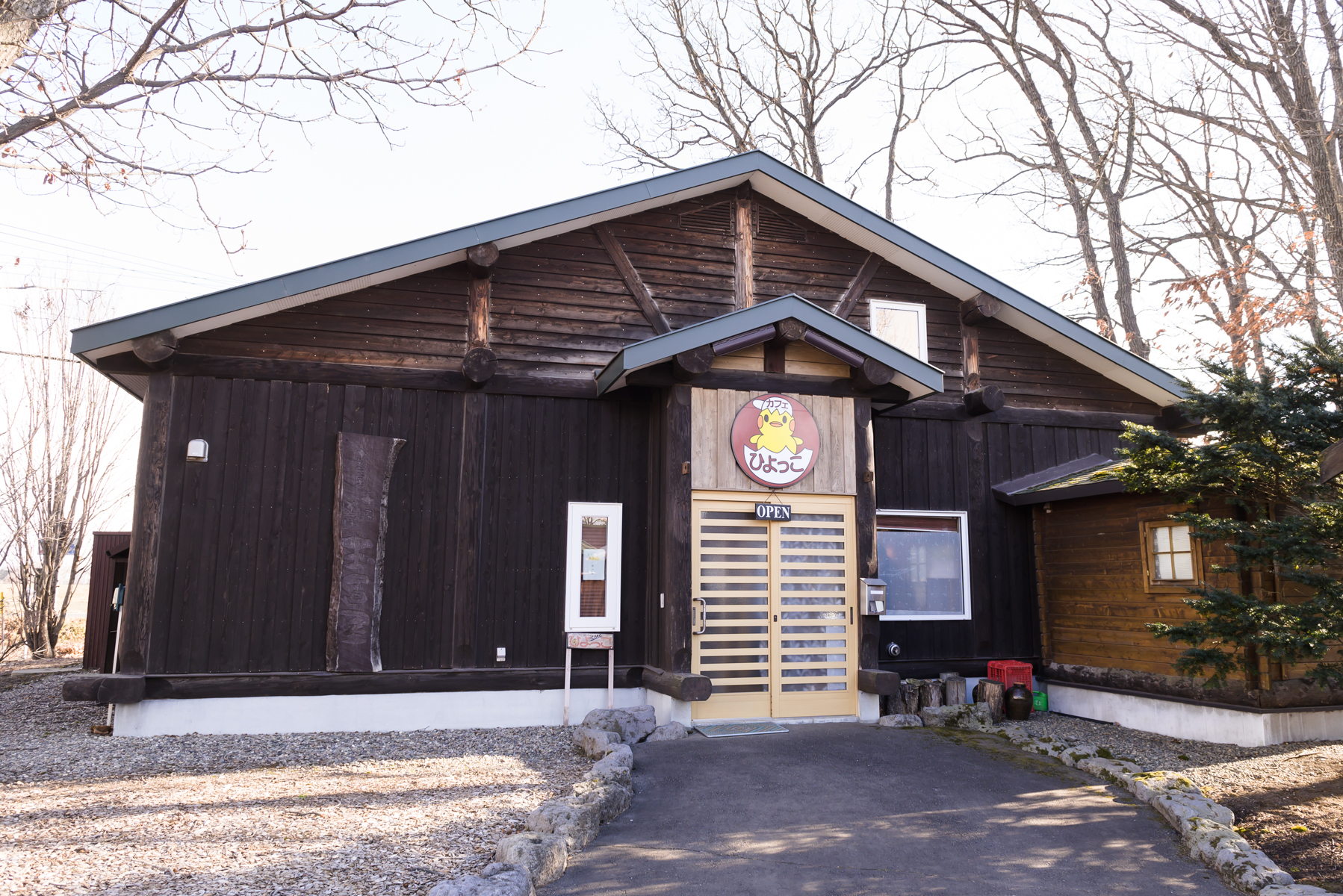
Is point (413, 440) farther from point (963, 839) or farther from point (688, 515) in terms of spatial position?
point (963, 839)

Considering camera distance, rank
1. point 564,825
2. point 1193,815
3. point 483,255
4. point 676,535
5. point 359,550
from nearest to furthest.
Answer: point 564,825
point 1193,815
point 676,535
point 359,550
point 483,255

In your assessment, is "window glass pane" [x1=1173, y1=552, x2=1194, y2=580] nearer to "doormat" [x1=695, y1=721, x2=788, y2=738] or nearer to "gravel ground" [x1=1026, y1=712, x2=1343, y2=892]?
"gravel ground" [x1=1026, y1=712, x2=1343, y2=892]

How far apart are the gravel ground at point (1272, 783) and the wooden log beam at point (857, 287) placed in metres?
5.12

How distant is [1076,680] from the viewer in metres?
9.85

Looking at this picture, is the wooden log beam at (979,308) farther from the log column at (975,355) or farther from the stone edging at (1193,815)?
the stone edging at (1193,815)

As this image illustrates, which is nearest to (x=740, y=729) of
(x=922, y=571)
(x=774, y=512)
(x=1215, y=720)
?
(x=774, y=512)

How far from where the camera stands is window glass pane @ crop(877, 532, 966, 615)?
10.1m

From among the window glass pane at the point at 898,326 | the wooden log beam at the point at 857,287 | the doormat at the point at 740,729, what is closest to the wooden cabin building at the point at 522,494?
the doormat at the point at 740,729

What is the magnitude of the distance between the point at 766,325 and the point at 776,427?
3.44ft

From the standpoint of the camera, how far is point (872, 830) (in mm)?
5309

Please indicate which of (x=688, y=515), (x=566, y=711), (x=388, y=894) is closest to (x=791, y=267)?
(x=688, y=515)

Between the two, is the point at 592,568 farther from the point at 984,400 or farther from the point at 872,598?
the point at 984,400

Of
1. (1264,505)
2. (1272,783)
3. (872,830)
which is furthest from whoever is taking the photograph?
(1264,505)

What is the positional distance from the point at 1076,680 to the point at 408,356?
830 centimetres
